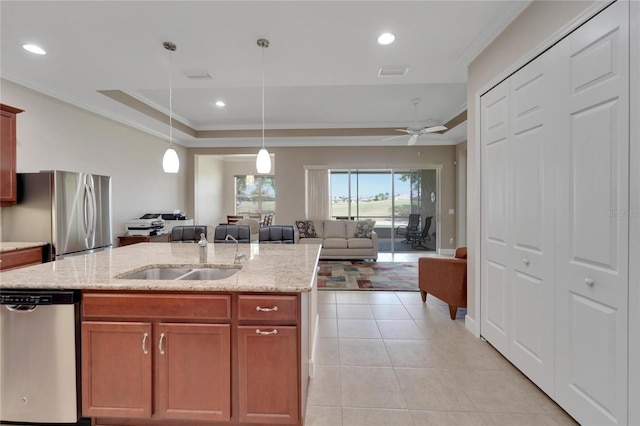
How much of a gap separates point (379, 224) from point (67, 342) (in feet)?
22.3

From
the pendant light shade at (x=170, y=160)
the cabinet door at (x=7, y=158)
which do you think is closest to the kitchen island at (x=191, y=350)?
the pendant light shade at (x=170, y=160)

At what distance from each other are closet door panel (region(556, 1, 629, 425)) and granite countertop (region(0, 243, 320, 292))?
Result: 158cm

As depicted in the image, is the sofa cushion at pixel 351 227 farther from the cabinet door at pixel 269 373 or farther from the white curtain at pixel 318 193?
the cabinet door at pixel 269 373

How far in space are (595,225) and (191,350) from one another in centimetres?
236

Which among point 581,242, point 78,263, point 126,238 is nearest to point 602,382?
point 581,242

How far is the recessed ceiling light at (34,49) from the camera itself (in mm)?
2805

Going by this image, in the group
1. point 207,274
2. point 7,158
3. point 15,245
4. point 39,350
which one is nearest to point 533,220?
point 207,274

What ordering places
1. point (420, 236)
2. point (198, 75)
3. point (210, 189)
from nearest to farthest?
point (198, 75), point (420, 236), point (210, 189)

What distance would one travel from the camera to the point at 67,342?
162 centimetres

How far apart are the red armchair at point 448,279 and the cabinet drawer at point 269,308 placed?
238cm

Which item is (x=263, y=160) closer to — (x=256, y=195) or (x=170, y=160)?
(x=170, y=160)

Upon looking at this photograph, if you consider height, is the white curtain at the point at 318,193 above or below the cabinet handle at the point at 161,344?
above

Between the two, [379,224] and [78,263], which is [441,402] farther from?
[379,224]

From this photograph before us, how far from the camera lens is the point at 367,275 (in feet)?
17.1
